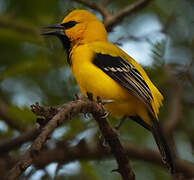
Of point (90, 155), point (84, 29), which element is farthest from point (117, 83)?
point (90, 155)

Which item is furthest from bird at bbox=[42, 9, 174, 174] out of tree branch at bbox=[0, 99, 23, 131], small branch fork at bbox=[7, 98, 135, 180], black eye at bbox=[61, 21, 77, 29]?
tree branch at bbox=[0, 99, 23, 131]

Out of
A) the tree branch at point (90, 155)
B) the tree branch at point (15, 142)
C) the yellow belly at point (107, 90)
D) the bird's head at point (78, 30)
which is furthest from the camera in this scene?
the tree branch at point (90, 155)

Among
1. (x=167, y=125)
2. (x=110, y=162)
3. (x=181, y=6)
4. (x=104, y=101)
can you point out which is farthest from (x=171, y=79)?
(x=104, y=101)

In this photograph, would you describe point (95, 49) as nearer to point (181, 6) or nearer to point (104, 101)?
point (104, 101)

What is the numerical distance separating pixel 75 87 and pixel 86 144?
88cm

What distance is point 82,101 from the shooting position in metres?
2.99

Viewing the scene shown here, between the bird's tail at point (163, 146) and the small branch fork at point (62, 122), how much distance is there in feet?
1.32

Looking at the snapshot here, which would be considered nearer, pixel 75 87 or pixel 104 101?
pixel 104 101

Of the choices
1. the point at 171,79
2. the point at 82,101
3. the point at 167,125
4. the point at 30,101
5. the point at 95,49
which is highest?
the point at 82,101

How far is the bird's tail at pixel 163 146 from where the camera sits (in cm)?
371

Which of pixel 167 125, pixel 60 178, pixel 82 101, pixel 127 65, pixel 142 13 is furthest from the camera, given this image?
pixel 142 13

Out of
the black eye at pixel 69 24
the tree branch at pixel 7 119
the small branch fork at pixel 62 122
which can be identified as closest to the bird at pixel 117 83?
the black eye at pixel 69 24

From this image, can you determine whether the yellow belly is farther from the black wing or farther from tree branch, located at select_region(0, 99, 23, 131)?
tree branch, located at select_region(0, 99, 23, 131)

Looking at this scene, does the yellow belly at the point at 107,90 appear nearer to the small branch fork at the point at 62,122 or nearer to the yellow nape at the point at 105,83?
the yellow nape at the point at 105,83
